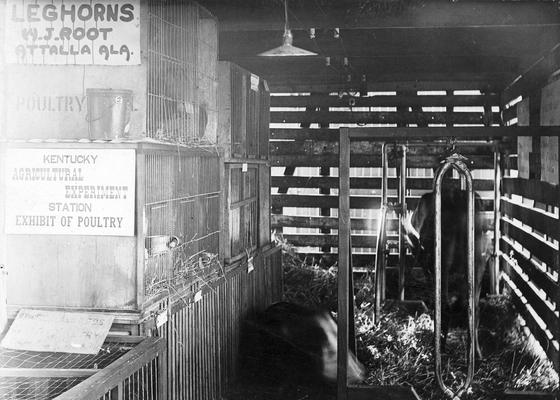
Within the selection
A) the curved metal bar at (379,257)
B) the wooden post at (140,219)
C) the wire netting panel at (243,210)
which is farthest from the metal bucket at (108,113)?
the curved metal bar at (379,257)

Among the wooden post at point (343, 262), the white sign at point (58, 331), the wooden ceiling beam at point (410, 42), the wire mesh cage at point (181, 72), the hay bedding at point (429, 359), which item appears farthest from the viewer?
the wooden ceiling beam at point (410, 42)

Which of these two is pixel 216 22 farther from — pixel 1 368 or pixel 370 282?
pixel 370 282

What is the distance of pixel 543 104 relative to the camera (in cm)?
809

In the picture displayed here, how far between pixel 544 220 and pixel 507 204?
2897 millimetres

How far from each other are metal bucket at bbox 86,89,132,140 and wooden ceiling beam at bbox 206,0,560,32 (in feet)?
6.35

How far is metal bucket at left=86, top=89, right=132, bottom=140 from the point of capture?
16.1 ft

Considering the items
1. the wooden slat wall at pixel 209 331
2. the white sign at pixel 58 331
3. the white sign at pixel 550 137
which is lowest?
the wooden slat wall at pixel 209 331

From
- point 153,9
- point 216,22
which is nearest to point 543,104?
point 216,22

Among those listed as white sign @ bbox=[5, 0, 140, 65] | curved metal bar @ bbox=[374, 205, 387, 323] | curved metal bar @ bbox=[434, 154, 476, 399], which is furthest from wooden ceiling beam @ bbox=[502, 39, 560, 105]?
white sign @ bbox=[5, 0, 140, 65]

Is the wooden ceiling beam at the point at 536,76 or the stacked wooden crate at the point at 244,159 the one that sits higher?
the wooden ceiling beam at the point at 536,76

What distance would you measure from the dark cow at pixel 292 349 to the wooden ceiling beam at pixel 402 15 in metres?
3.07

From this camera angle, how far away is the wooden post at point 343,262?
5.20 m

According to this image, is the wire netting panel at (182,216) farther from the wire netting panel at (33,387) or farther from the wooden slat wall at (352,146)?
the wooden slat wall at (352,146)

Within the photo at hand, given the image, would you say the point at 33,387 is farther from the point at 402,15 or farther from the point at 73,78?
the point at 402,15
